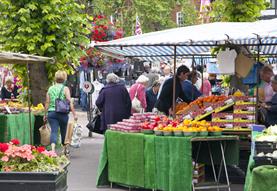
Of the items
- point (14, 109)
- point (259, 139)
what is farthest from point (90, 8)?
point (259, 139)

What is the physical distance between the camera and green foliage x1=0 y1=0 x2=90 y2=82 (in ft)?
63.7

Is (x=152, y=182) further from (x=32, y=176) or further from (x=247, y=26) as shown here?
(x=32, y=176)

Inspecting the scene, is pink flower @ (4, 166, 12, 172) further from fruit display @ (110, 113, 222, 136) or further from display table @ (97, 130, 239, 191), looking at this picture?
fruit display @ (110, 113, 222, 136)

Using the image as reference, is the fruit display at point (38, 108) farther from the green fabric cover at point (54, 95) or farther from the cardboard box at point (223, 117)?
the cardboard box at point (223, 117)

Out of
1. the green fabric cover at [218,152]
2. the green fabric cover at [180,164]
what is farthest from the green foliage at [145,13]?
the green fabric cover at [180,164]

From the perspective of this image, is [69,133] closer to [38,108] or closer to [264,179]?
[38,108]

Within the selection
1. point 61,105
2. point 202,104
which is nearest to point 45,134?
point 61,105

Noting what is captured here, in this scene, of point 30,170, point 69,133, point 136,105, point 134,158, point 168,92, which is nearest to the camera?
point 30,170

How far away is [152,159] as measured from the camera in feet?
41.0

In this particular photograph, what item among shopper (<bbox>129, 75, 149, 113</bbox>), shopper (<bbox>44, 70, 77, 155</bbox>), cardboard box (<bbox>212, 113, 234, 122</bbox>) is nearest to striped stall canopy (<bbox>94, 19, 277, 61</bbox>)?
cardboard box (<bbox>212, 113, 234, 122</bbox>)

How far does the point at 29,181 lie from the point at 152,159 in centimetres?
399

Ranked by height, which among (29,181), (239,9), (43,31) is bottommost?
(29,181)

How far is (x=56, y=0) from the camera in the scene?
19516 millimetres

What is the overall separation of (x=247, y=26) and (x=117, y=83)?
3621mm
